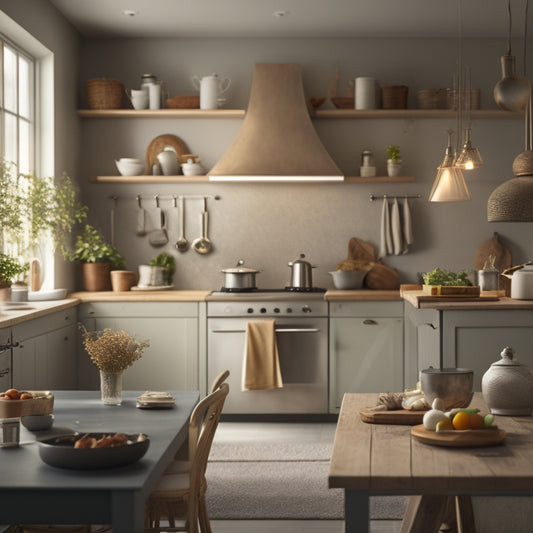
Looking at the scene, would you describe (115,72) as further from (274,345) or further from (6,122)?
(274,345)

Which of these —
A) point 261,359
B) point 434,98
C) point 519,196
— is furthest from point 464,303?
point 434,98

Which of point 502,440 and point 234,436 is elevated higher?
point 502,440

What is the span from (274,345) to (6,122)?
2.31 metres

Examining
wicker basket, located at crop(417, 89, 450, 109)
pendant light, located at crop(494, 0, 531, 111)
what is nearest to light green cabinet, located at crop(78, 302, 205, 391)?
wicker basket, located at crop(417, 89, 450, 109)

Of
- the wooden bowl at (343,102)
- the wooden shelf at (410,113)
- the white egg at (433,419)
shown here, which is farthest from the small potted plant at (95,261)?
the white egg at (433,419)

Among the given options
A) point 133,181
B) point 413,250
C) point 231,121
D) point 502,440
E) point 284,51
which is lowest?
point 502,440

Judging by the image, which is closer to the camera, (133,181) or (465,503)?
(465,503)

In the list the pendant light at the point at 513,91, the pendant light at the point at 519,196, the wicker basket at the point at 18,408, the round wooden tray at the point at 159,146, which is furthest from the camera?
the round wooden tray at the point at 159,146

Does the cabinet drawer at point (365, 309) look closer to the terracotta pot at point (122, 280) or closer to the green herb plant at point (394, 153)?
the green herb plant at point (394, 153)

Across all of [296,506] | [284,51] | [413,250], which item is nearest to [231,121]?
[284,51]

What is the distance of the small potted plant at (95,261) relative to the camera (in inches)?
247

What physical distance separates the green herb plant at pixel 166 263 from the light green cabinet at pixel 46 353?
88cm

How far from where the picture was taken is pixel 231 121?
21.6ft

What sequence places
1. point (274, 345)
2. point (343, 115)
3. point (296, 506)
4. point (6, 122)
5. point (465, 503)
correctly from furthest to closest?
point (343, 115) < point (274, 345) < point (6, 122) < point (296, 506) < point (465, 503)
